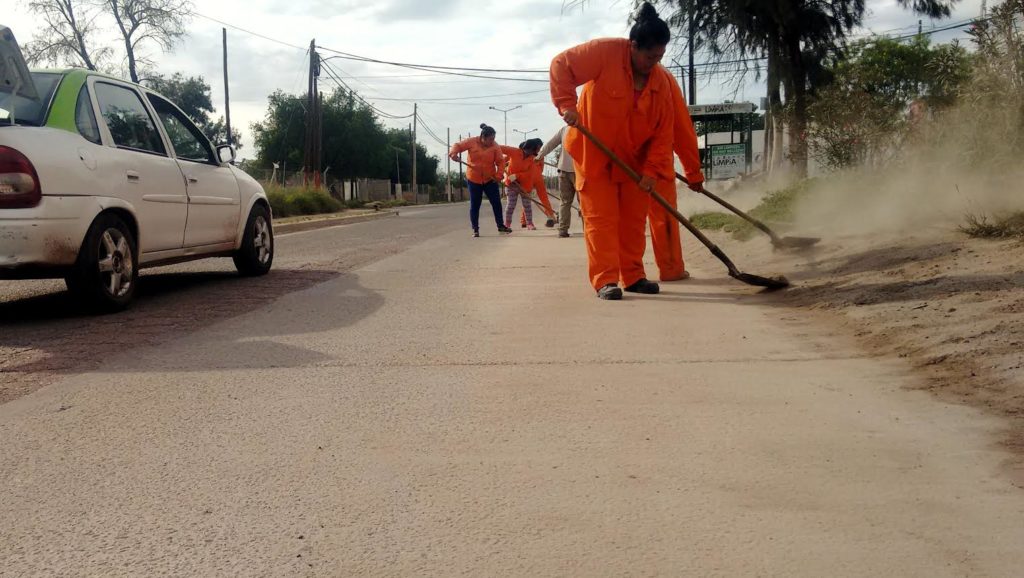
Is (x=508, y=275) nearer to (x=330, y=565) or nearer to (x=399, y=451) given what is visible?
(x=399, y=451)

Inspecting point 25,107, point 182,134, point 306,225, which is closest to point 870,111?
point 182,134

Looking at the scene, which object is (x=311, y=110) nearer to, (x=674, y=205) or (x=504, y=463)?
(x=674, y=205)

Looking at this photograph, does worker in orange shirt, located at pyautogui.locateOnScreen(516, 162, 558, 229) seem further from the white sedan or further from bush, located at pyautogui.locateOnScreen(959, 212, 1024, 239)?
bush, located at pyautogui.locateOnScreen(959, 212, 1024, 239)

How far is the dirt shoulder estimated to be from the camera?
13.0 ft

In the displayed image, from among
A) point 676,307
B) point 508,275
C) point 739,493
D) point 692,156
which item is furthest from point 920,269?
point 739,493

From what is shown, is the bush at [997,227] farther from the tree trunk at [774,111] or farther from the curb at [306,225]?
the curb at [306,225]

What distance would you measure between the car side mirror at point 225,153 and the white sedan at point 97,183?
0.39 ft

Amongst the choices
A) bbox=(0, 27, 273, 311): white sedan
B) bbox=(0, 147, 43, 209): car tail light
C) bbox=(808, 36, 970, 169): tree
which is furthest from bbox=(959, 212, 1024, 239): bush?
bbox=(0, 147, 43, 209): car tail light

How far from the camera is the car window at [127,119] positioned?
6.75 metres

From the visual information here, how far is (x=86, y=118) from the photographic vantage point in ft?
21.1

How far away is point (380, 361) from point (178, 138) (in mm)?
3997

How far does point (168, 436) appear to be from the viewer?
3480mm

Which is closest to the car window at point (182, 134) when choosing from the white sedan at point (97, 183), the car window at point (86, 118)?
the white sedan at point (97, 183)

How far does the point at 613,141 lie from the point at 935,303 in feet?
9.23
